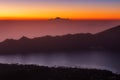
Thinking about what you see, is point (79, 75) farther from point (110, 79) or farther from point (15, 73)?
point (15, 73)

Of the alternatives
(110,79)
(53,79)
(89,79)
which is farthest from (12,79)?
(110,79)

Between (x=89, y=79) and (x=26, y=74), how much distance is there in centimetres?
854

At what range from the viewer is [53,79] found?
5084 centimetres

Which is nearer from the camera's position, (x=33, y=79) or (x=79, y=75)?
(x=33, y=79)

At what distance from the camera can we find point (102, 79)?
52844mm

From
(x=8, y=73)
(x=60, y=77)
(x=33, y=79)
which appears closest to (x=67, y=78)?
(x=60, y=77)

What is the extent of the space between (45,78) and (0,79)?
5.96m

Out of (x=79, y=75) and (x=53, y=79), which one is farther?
(x=79, y=75)

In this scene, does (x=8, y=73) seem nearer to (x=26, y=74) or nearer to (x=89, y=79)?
(x=26, y=74)

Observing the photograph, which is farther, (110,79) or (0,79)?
(110,79)

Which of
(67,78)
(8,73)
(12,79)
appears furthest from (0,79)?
(67,78)

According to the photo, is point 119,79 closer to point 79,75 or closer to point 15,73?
point 79,75

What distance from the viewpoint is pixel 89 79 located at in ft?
171

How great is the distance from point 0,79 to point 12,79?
5.17ft
